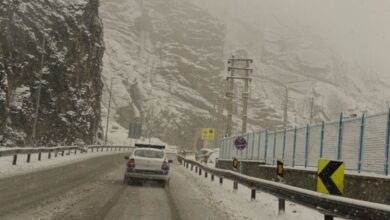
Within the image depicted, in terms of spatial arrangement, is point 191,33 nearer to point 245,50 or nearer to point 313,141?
point 245,50

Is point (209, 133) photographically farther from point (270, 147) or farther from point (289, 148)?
point (289, 148)

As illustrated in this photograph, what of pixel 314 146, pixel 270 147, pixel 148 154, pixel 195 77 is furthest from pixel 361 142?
pixel 195 77

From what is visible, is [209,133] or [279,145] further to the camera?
[209,133]

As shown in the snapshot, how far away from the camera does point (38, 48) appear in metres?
51.9

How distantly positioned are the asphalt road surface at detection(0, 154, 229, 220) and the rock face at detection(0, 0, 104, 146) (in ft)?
91.1

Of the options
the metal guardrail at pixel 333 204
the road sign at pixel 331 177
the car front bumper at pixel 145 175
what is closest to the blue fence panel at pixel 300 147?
the car front bumper at pixel 145 175

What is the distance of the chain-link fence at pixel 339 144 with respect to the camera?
44.5 feet

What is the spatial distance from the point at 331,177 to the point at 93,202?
5970mm

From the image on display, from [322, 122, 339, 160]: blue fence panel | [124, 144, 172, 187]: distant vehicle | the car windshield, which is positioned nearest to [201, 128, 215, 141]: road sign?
the car windshield

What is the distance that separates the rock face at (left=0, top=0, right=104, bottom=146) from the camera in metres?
47.4

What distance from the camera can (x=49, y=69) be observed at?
53.5m

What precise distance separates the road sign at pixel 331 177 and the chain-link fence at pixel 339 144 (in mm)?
3719

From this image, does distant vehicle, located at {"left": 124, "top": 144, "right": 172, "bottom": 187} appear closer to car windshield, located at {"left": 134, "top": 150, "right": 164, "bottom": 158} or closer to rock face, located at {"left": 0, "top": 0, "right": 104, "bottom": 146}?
car windshield, located at {"left": 134, "top": 150, "right": 164, "bottom": 158}

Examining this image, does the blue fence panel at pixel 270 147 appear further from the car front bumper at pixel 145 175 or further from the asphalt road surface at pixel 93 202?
the asphalt road surface at pixel 93 202
